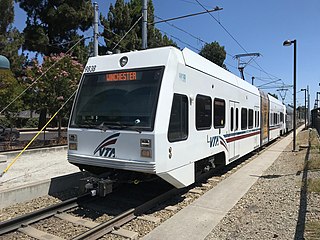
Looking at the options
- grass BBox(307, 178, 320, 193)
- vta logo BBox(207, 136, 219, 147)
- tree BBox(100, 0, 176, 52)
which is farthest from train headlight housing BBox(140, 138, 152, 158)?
tree BBox(100, 0, 176, 52)

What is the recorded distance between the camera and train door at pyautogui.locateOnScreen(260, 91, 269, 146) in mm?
15257

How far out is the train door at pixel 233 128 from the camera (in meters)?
9.70

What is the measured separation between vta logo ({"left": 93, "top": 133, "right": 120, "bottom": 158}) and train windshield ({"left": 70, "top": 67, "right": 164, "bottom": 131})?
221mm

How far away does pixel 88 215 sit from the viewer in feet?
20.2

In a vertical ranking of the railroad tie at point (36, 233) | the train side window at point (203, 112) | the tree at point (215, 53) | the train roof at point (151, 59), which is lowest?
the railroad tie at point (36, 233)

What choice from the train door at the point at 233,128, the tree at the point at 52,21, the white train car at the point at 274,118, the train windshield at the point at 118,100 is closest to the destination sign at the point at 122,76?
the train windshield at the point at 118,100

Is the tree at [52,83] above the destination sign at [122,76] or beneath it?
above

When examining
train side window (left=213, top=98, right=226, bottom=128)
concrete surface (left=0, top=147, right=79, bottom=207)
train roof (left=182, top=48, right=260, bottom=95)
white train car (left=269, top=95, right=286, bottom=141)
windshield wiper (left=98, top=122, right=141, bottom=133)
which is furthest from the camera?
white train car (left=269, top=95, right=286, bottom=141)

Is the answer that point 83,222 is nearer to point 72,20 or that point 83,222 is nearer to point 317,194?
point 317,194

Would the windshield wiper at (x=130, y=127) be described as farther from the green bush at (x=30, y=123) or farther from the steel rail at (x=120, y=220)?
the green bush at (x=30, y=123)

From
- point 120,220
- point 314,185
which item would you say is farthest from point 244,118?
point 120,220

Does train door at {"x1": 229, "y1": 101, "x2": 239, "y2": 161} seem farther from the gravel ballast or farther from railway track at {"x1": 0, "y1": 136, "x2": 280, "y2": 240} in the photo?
railway track at {"x1": 0, "y1": 136, "x2": 280, "y2": 240}

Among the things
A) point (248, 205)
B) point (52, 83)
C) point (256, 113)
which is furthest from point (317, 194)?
point (52, 83)

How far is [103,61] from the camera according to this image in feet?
22.6
